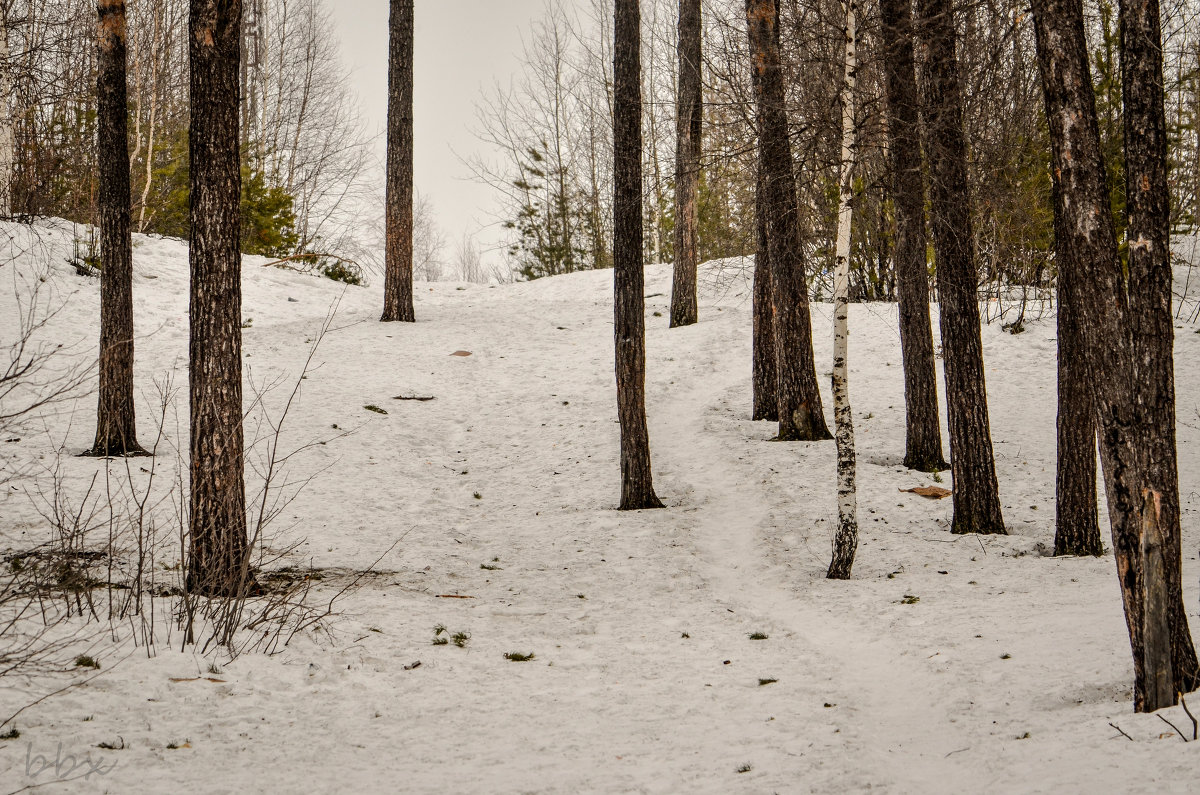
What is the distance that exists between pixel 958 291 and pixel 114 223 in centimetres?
847

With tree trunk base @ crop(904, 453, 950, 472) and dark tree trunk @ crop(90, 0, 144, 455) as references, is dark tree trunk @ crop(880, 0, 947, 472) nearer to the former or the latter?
tree trunk base @ crop(904, 453, 950, 472)

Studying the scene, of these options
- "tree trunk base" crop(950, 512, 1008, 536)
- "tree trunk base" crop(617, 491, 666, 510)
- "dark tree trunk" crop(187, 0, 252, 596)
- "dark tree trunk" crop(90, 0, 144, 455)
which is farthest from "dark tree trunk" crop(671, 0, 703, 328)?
"dark tree trunk" crop(187, 0, 252, 596)

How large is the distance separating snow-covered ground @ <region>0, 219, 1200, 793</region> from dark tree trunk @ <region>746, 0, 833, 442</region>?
0.49 metres

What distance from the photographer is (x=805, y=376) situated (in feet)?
34.6

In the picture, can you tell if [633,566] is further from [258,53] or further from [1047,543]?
[258,53]

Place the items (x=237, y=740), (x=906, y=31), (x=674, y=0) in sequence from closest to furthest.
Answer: (x=237, y=740)
(x=906, y=31)
(x=674, y=0)

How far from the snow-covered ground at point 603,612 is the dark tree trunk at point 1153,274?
0.67m

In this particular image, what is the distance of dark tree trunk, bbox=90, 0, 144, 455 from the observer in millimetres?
8281

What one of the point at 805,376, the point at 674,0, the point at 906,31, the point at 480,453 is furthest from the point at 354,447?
the point at 674,0

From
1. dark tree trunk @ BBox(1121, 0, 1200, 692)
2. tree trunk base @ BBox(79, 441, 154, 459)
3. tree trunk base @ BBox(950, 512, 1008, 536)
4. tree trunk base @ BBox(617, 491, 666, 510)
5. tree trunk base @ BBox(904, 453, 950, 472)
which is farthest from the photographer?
tree trunk base @ BBox(904, 453, 950, 472)

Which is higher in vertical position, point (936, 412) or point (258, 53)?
point (258, 53)

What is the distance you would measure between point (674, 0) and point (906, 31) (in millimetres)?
20524

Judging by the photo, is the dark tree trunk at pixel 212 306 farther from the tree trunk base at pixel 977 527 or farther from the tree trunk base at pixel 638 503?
the tree trunk base at pixel 977 527

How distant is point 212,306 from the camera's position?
5.55m
